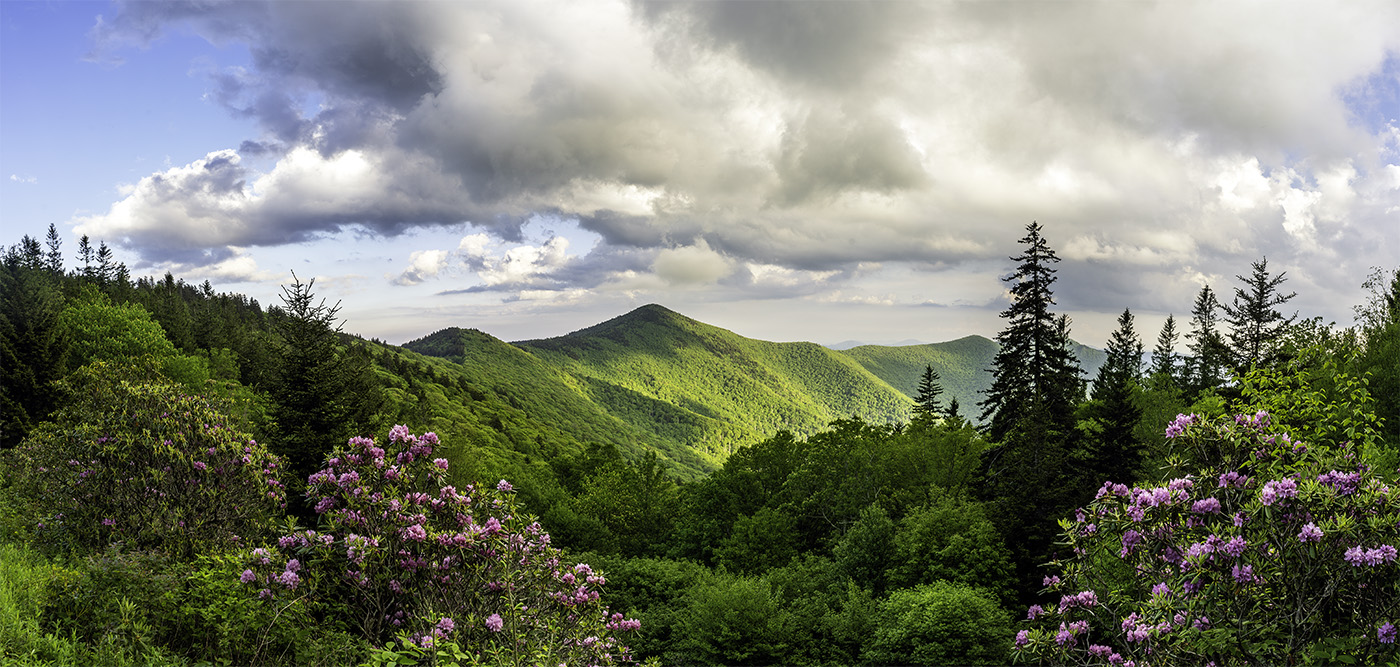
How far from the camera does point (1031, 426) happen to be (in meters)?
28.2

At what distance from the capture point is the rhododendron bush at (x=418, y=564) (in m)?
7.12

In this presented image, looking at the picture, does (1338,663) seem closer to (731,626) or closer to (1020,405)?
(731,626)

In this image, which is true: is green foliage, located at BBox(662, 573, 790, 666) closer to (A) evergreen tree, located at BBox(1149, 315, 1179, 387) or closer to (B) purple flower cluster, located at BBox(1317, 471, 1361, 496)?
(B) purple flower cluster, located at BBox(1317, 471, 1361, 496)

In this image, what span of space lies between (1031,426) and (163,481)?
2964 cm

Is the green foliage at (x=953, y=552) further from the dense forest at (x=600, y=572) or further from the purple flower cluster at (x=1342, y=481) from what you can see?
the purple flower cluster at (x=1342, y=481)

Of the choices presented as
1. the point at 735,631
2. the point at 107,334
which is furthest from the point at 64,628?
the point at 107,334

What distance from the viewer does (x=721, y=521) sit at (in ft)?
154

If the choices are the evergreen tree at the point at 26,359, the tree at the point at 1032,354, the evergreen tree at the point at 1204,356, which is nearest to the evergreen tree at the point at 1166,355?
the evergreen tree at the point at 1204,356

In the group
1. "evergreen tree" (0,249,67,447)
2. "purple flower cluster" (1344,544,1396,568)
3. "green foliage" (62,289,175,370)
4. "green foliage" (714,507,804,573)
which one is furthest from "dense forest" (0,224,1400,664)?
"green foliage" (62,289,175,370)

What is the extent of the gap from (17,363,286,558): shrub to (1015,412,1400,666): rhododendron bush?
1136cm

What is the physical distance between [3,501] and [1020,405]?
1391 inches

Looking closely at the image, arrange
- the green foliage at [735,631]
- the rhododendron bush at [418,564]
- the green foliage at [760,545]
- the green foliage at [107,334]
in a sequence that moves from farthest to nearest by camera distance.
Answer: the green foliage at [107,334]
the green foliage at [760,545]
the green foliage at [735,631]
the rhododendron bush at [418,564]

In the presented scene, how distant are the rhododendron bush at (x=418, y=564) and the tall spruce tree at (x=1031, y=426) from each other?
974 inches

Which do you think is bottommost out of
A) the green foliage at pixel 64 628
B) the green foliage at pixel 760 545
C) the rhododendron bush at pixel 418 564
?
A: the green foliage at pixel 760 545
